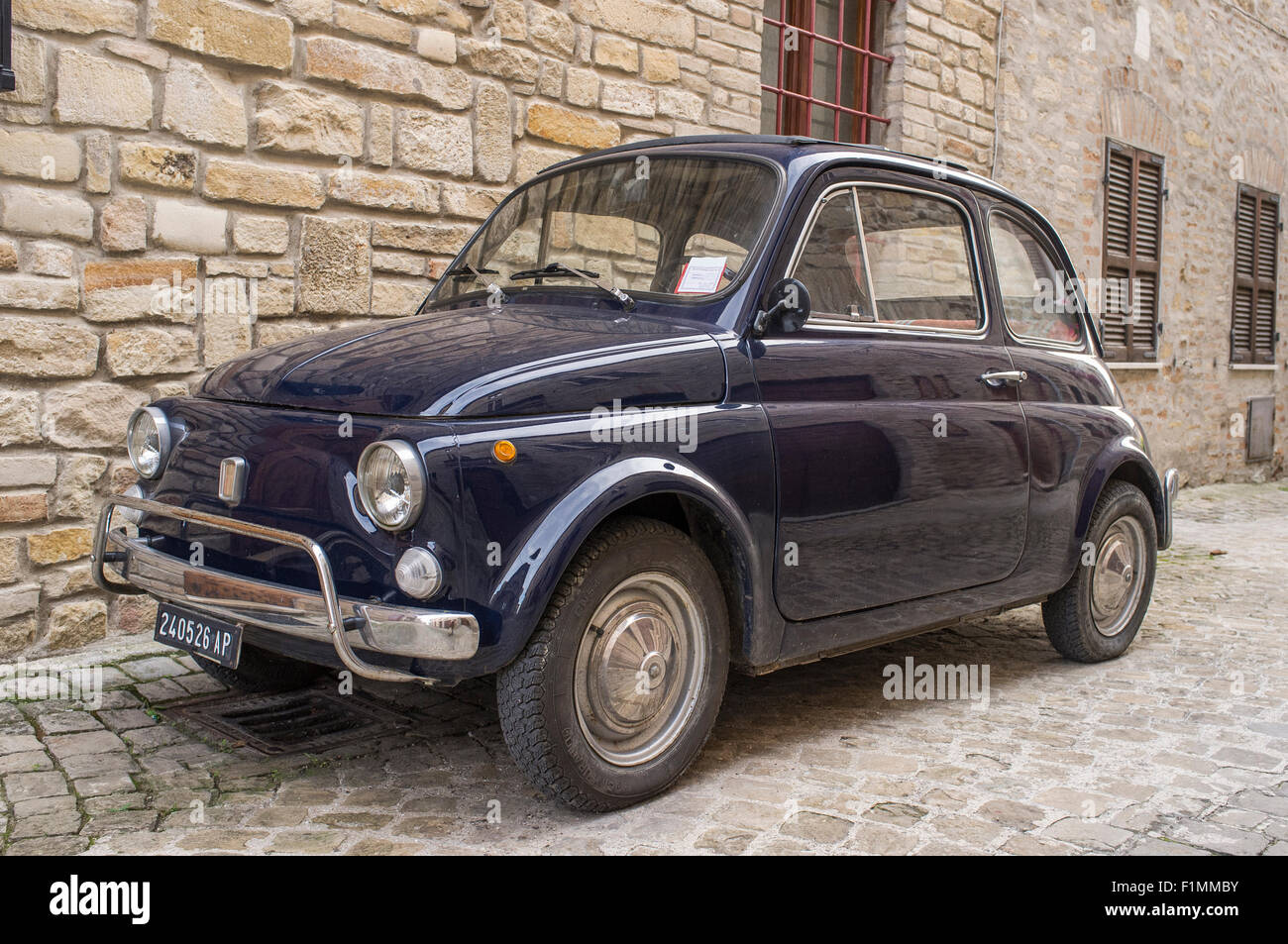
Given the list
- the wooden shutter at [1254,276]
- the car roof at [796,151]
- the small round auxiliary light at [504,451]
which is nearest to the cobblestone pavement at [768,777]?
the small round auxiliary light at [504,451]

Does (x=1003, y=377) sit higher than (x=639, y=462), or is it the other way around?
(x=1003, y=377)

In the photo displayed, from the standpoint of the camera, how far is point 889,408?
392cm

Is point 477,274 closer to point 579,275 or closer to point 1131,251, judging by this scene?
point 579,275

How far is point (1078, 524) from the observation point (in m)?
4.77

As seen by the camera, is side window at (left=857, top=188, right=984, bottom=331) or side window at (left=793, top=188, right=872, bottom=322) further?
side window at (left=857, top=188, right=984, bottom=331)

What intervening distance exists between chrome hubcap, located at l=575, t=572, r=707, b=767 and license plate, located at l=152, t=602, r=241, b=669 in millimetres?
912

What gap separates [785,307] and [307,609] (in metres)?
1.63

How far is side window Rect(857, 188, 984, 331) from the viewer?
4.04m

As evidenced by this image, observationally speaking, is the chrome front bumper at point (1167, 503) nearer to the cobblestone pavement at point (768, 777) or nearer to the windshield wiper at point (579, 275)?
the cobblestone pavement at point (768, 777)

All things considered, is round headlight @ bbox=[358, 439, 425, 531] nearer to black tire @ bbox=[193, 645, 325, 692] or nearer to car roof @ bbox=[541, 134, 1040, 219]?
black tire @ bbox=[193, 645, 325, 692]

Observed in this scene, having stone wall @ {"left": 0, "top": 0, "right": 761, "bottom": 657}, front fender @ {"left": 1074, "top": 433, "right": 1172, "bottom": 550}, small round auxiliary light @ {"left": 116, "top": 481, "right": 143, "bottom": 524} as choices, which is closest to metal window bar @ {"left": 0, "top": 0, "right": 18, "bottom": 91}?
stone wall @ {"left": 0, "top": 0, "right": 761, "bottom": 657}

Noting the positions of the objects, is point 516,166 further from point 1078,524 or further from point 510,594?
point 510,594

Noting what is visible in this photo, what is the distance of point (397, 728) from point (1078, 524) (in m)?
2.76

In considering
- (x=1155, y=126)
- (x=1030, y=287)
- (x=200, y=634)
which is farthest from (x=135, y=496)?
(x=1155, y=126)
